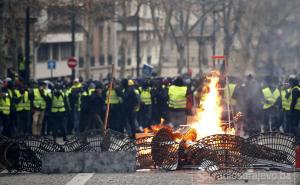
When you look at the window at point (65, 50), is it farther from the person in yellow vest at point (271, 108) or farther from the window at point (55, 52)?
the person in yellow vest at point (271, 108)

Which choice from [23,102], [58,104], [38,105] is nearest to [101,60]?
[38,105]

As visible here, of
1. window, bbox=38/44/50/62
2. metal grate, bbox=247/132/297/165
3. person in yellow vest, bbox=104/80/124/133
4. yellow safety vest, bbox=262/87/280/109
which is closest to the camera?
metal grate, bbox=247/132/297/165

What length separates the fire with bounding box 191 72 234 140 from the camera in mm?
20969

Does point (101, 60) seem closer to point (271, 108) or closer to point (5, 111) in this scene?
point (271, 108)

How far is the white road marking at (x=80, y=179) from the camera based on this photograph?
17.6m

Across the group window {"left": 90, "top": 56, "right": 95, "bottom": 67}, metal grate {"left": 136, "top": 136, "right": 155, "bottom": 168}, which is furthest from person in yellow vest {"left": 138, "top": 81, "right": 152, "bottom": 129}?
window {"left": 90, "top": 56, "right": 95, "bottom": 67}

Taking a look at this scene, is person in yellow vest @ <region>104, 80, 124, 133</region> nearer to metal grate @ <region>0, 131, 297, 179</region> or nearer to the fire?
the fire

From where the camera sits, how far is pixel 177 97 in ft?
91.1

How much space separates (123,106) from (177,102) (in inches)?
65.3

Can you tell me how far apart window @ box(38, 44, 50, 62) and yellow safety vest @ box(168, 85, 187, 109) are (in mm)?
35325

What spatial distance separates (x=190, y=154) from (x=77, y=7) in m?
30.4

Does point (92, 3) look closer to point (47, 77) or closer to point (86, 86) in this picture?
point (47, 77)

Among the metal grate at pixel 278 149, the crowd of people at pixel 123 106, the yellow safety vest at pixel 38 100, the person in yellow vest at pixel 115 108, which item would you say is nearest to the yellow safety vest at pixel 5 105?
the crowd of people at pixel 123 106

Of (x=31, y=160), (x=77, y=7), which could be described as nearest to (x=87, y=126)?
(x=31, y=160)
